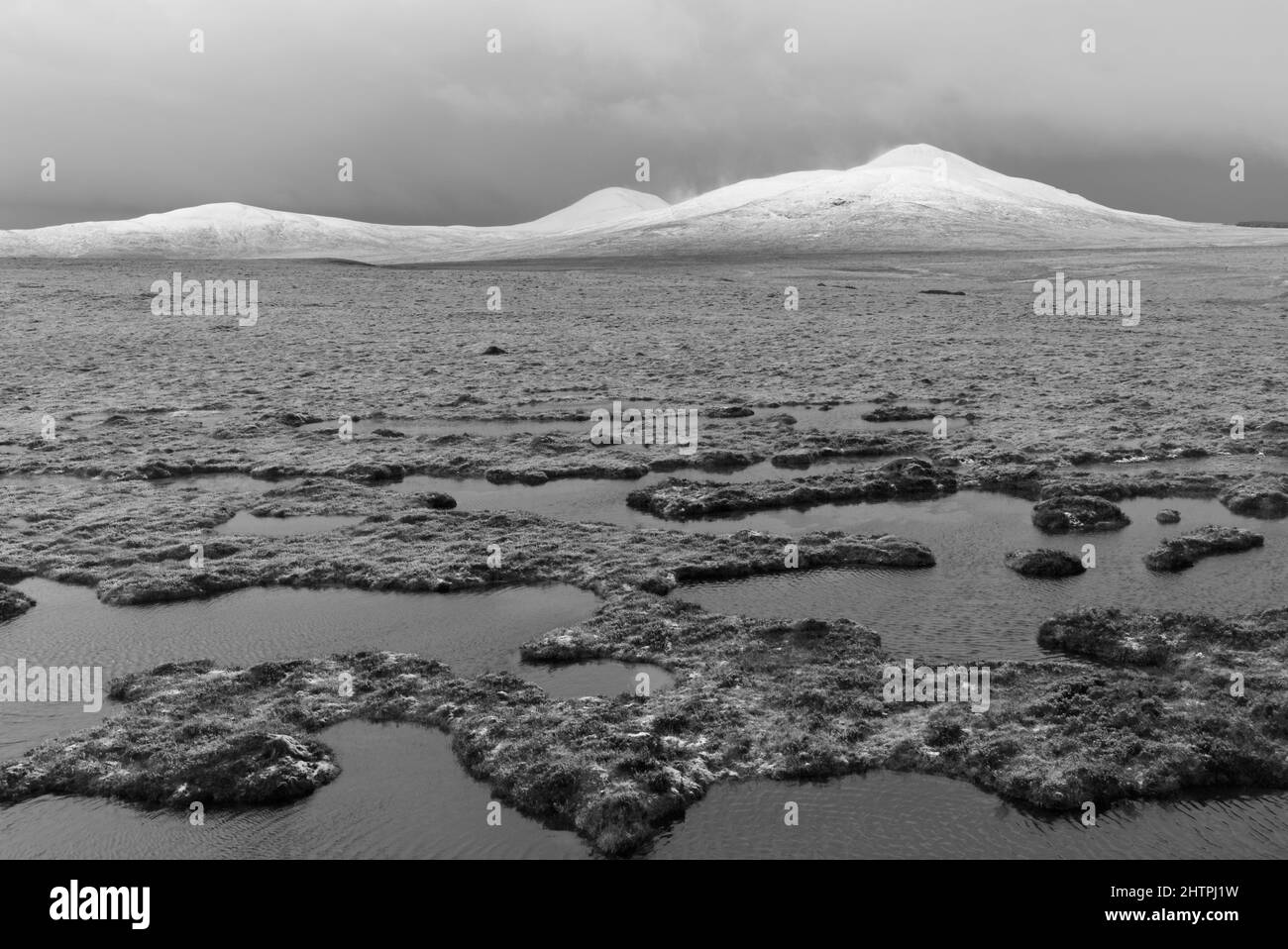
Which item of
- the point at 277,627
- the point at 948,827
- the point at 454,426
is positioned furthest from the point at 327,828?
the point at 454,426

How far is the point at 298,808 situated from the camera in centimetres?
1530

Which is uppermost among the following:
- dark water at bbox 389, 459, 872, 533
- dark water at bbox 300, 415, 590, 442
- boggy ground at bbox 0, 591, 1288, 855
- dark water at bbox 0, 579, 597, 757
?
dark water at bbox 300, 415, 590, 442

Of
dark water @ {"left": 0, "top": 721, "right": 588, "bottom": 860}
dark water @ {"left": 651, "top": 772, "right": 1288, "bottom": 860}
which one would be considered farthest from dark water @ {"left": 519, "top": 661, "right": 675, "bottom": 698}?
dark water @ {"left": 651, "top": 772, "right": 1288, "bottom": 860}

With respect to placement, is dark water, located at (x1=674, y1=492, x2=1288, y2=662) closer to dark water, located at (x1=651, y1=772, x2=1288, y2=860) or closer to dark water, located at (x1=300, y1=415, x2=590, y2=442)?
dark water, located at (x1=651, y1=772, x2=1288, y2=860)

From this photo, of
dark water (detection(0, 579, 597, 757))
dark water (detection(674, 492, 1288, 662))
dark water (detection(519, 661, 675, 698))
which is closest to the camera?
dark water (detection(519, 661, 675, 698))

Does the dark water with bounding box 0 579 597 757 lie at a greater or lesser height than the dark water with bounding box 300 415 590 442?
lesser

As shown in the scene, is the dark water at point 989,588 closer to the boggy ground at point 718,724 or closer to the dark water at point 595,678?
the boggy ground at point 718,724

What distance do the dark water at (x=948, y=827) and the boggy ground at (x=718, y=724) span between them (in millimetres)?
385

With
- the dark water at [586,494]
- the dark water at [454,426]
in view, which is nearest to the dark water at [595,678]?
the dark water at [586,494]

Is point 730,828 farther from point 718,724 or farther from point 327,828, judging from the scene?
point 327,828

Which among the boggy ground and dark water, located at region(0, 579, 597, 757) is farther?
dark water, located at region(0, 579, 597, 757)

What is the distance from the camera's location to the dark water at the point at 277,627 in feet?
67.6

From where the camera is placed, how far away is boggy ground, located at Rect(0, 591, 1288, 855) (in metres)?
15.3

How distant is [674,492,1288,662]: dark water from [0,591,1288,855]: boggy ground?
4.24 ft
